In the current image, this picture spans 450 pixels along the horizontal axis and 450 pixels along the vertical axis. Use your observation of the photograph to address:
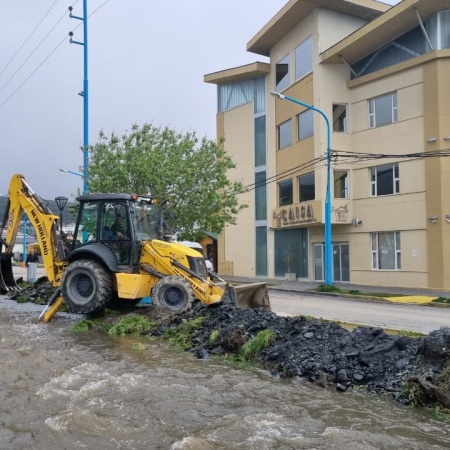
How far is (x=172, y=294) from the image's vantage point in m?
12.2

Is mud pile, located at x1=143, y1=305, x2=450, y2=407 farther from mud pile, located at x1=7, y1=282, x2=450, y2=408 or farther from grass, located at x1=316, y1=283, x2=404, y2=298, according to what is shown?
grass, located at x1=316, y1=283, x2=404, y2=298

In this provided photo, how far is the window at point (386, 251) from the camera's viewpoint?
82.9 ft

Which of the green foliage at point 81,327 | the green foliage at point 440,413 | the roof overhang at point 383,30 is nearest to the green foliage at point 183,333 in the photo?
the green foliage at point 81,327

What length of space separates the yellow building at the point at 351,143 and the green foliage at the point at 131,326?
14032 millimetres

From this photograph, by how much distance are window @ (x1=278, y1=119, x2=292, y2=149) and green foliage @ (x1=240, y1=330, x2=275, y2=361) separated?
23438mm

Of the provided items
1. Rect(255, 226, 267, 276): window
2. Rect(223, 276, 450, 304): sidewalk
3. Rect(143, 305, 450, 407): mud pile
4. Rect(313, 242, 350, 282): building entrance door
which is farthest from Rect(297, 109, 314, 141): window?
Rect(143, 305, 450, 407): mud pile

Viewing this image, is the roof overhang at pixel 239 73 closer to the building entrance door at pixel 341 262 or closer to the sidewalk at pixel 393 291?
the building entrance door at pixel 341 262

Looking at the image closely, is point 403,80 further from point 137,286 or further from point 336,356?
point 336,356

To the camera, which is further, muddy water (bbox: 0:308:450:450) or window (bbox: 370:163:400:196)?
window (bbox: 370:163:400:196)

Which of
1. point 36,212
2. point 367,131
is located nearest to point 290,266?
point 367,131

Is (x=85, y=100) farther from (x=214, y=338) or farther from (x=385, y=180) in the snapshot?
(x=214, y=338)

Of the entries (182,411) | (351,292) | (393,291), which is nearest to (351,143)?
(393,291)

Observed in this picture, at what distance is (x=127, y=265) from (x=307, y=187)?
1838cm

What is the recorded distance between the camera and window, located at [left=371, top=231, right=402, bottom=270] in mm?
25281
